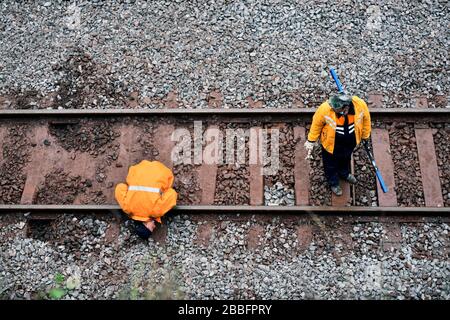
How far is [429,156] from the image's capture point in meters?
7.08

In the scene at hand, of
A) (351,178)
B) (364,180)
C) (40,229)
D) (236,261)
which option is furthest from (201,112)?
(40,229)

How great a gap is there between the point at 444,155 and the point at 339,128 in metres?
2.01

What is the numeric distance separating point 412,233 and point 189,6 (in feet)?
15.5

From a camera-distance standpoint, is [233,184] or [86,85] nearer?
[233,184]

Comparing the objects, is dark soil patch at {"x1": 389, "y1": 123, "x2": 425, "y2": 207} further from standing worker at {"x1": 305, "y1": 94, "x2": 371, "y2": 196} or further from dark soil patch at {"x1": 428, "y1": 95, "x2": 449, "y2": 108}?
standing worker at {"x1": 305, "y1": 94, "x2": 371, "y2": 196}

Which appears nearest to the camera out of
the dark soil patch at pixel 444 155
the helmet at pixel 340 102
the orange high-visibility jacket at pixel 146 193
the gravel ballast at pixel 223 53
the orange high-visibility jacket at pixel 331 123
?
the helmet at pixel 340 102

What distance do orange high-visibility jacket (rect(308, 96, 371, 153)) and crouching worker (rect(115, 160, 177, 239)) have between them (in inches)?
76.1

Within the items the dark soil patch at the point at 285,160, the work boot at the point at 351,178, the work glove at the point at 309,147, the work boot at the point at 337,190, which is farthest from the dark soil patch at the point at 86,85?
the work boot at the point at 351,178

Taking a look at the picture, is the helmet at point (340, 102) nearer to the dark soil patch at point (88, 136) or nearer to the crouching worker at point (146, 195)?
the crouching worker at point (146, 195)

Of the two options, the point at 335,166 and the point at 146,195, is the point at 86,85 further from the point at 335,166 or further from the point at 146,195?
the point at 335,166

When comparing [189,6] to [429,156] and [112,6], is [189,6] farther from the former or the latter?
[429,156]

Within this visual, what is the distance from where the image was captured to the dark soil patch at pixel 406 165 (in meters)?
6.93

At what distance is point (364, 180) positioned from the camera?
23.2 feet

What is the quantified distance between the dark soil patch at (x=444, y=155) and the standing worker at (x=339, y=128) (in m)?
1.36
